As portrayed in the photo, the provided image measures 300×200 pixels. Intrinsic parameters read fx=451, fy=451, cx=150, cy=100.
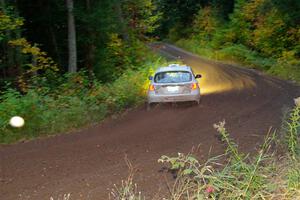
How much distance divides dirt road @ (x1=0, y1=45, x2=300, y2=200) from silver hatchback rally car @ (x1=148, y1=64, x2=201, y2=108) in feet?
1.46

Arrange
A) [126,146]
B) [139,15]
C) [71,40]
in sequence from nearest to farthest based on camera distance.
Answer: [126,146] → [71,40] → [139,15]

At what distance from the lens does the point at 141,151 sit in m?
10.7

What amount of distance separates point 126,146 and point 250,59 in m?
30.4

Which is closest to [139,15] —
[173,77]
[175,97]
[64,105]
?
[173,77]

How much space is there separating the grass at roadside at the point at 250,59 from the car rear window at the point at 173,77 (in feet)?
38.2

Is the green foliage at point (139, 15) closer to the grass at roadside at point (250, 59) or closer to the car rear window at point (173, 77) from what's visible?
the grass at roadside at point (250, 59)

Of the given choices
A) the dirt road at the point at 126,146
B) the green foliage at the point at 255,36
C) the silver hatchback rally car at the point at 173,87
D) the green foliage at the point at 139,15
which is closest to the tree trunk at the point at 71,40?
the dirt road at the point at 126,146

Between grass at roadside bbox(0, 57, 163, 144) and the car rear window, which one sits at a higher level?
the car rear window

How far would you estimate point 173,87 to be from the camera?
16984 mm

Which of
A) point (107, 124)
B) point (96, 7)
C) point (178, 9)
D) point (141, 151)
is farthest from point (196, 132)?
point (178, 9)

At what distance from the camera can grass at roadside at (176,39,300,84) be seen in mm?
30234

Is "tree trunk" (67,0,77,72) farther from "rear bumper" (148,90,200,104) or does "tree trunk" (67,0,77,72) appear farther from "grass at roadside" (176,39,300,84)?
"grass at roadside" (176,39,300,84)

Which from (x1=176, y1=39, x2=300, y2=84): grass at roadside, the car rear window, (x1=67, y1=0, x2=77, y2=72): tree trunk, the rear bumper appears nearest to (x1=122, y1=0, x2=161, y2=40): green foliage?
(x1=67, y1=0, x2=77, y2=72): tree trunk

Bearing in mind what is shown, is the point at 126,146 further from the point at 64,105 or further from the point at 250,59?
the point at 250,59
